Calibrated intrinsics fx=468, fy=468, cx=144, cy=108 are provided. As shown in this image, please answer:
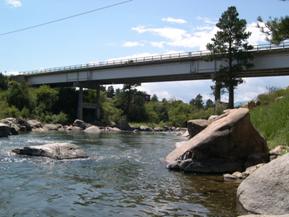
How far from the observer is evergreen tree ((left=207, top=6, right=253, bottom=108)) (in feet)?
207

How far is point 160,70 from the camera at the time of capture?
78.5 metres

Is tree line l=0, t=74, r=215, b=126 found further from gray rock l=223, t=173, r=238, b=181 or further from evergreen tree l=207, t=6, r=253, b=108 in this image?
gray rock l=223, t=173, r=238, b=181

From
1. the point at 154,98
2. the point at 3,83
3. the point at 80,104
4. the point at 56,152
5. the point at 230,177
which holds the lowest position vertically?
the point at 230,177

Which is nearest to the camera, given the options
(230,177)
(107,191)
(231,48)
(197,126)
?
(107,191)

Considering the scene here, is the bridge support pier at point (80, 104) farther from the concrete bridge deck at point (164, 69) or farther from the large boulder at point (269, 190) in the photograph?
the large boulder at point (269, 190)

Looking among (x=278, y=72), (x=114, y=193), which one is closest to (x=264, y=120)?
(x=114, y=193)

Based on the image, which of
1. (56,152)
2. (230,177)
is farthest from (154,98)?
(230,177)

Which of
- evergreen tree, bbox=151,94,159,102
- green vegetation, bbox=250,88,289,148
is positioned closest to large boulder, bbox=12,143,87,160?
green vegetation, bbox=250,88,289,148

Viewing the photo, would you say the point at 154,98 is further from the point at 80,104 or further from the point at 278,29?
the point at 278,29

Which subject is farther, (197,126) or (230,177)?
(197,126)

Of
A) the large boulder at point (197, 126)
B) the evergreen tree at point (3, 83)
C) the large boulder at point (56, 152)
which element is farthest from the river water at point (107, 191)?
the evergreen tree at point (3, 83)

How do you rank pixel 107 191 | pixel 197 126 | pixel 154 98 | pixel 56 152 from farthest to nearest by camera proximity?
pixel 154 98 < pixel 197 126 < pixel 56 152 < pixel 107 191

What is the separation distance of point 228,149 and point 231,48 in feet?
150

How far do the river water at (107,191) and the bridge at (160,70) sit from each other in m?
42.7
